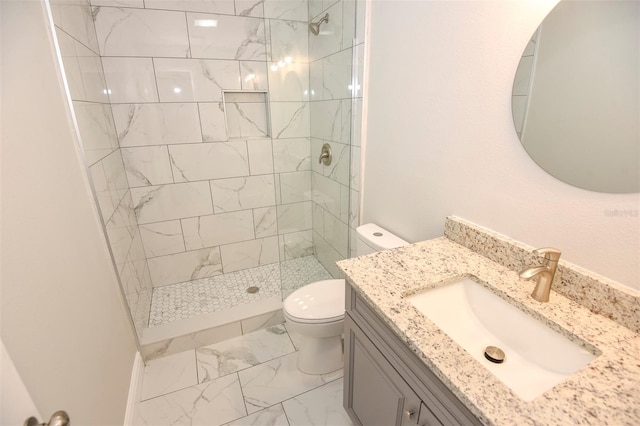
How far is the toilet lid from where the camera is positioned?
1533mm

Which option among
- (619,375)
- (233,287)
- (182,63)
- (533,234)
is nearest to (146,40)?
(182,63)

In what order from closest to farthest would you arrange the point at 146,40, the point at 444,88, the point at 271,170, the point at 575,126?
1. the point at 575,126
2. the point at 444,88
3. the point at 146,40
4. the point at 271,170

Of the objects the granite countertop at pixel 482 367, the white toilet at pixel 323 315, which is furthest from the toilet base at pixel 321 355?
the granite countertop at pixel 482 367

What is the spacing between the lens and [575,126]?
86 cm

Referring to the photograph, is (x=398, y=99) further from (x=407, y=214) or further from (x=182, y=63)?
(x=182, y=63)

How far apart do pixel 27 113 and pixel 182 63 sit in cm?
139

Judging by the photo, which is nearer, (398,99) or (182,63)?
(398,99)

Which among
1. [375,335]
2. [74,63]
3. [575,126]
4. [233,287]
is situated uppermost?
[74,63]

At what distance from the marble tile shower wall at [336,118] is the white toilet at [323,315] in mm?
417

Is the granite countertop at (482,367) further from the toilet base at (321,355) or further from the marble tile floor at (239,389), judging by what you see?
the marble tile floor at (239,389)

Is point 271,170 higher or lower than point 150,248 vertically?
higher

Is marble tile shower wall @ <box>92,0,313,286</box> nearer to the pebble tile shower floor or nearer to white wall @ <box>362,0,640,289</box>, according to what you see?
the pebble tile shower floor

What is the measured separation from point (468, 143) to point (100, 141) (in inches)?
72.0

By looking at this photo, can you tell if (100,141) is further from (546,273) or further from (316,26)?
(546,273)
